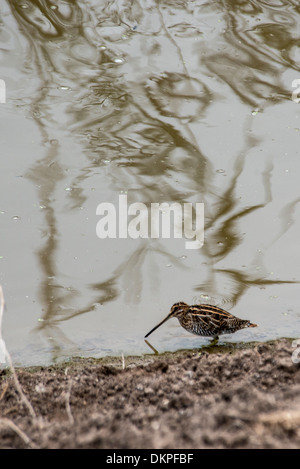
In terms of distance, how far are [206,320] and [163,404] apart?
71.5 inches

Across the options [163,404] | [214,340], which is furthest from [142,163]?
[163,404]

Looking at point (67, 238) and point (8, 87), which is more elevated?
Answer: point (8, 87)

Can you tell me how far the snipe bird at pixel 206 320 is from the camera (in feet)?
17.9

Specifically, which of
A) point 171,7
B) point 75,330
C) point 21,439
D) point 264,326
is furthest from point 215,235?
point 171,7

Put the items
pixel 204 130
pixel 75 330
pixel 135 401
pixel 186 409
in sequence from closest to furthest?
1. pixel 186 409
2. pixel 135 401
3. pixel 75 330
4. pixel 204 130

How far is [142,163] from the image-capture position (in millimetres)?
7516

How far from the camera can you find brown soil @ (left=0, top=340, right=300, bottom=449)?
305 cm

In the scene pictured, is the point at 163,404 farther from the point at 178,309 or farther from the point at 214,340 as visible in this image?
the point at 214,340

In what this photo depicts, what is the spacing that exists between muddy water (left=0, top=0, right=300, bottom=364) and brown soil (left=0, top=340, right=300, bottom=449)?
83cm

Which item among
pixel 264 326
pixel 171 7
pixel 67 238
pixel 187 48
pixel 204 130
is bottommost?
pixel 264 326

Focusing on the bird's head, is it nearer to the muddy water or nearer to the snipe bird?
the snipe bird
